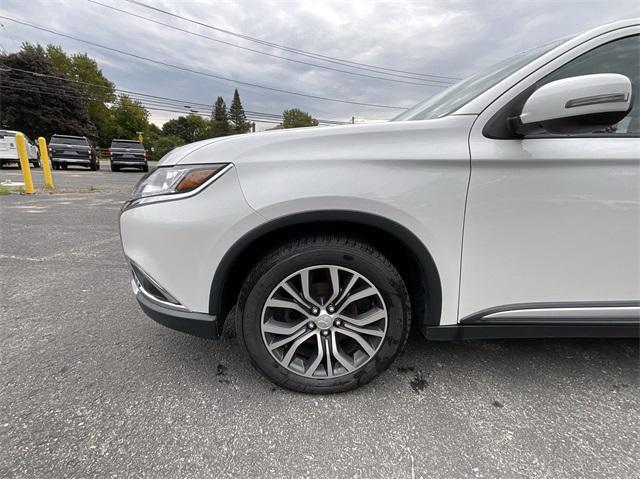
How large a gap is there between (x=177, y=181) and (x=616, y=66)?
2109 millimetres

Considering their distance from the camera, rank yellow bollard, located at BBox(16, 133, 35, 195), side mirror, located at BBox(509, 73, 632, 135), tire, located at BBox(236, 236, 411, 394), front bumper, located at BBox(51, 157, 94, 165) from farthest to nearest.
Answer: front bumper, located at BBox(51, 157, 94, 165), yellow bollard, located at BBox(16, 133, 35, 195), tire, located at BBox(236, 236, 411, 394), side mirror, located at BBox(509, 73, 632, 135)

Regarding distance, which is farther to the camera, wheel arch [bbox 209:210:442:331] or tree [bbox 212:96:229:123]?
tree [bbox 212:96:229:123]

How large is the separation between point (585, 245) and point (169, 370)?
7.16 feet

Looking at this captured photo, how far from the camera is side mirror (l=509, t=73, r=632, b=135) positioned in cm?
125

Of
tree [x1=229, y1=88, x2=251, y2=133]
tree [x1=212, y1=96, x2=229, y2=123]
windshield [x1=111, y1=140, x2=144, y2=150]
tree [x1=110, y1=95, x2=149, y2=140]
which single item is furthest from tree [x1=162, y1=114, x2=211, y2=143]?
windshield [x1=111, y1=140, x2=144, y2=150]

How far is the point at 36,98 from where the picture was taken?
37.5 meters

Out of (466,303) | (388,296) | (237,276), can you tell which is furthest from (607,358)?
(237,276)

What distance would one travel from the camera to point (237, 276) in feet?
5.59

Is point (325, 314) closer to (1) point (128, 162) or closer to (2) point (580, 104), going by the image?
(2) point (580, 104)

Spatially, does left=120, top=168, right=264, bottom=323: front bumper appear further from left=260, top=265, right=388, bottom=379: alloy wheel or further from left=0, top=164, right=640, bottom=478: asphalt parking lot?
left=0, top=164, right=640, bottom=478: asphalt parking lot

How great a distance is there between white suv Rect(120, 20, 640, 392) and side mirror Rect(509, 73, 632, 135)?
0.04ft

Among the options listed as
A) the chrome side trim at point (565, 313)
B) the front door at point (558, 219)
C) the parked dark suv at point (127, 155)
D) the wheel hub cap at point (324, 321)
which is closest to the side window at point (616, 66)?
the front door at point (558, 219)

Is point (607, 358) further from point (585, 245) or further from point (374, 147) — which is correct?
point (374, 147)

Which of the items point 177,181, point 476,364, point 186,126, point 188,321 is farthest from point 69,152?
point 186,126
